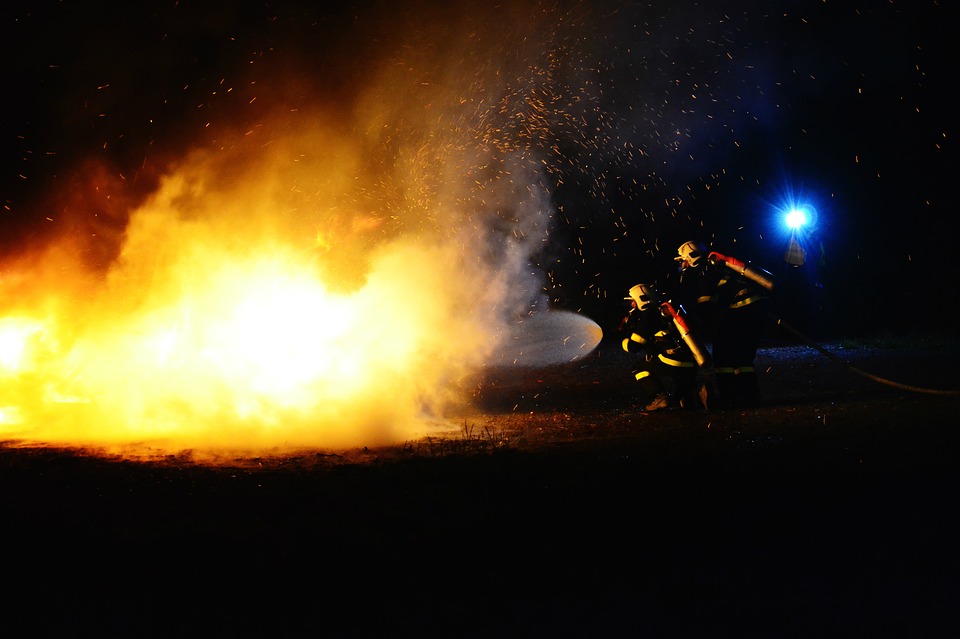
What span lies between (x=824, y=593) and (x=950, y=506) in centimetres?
169

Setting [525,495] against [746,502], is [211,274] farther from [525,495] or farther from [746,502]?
[746,502]

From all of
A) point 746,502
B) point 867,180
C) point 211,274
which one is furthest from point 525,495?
point 867,180

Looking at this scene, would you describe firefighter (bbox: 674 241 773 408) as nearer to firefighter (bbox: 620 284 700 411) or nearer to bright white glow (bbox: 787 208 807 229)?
firefighter (bbox: 620 284 700 411)

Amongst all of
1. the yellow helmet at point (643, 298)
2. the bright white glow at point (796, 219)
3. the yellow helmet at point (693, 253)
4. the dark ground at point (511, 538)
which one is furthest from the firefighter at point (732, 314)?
the bright white glow at point (796, 219)

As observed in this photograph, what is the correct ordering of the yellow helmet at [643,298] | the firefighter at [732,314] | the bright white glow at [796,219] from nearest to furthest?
the firefighter at [732,314] < the yellow helmet at [643,298] < the bright white glow at [796,219]

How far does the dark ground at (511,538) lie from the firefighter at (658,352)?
1865mm

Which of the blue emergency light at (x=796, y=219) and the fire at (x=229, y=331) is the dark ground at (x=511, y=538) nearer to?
the fire at (x=229, y=331)

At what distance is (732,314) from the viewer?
938 centimetres

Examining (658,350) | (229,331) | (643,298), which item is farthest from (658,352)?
(229,331)

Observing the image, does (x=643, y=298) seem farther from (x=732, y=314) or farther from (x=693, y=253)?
(x=732, y=314)

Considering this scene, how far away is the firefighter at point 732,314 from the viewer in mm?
9320

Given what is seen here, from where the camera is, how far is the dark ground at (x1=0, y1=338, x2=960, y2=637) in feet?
11.8

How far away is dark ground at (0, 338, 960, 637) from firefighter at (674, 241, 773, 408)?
1793 millimetres

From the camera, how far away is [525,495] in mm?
5477
